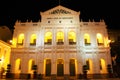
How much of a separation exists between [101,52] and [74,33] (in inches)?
277

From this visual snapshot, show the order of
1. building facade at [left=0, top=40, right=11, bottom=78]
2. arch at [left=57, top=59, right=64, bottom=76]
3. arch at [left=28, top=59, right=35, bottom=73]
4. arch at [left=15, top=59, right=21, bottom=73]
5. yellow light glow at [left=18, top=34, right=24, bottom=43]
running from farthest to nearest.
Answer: building facade at [left=0, top=40, right=11, bottom=78]
yellow light glow at [left=18, top=34, right=24, bottom=43]
arch at [left=15, top=59, right=21, bottom=73]
arch at [left=28, top=59, right=35, bottom=73]
arch at [left=57, top=59, right=64, bottom=76]

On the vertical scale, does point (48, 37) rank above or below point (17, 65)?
above

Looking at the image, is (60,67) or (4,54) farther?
(4,54)

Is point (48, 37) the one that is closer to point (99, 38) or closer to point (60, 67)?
point (60, 67)

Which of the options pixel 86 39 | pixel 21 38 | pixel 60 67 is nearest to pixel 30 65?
pixel 60 67

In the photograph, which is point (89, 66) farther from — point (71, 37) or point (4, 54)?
point (4, 54)

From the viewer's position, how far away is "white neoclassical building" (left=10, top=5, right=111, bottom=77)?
33500mm

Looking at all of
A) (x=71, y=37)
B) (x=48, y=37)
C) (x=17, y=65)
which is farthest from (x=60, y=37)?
(x=17, y=65)

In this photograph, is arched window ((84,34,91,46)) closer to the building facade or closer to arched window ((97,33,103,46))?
arched window ((97,33,103,46))

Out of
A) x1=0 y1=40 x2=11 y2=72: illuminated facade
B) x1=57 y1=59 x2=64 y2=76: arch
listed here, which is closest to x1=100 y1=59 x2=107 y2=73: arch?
x1=57 y1=59 x2=64 y2=76: arch

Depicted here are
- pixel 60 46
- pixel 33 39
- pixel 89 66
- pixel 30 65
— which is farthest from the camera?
pixel 33 39

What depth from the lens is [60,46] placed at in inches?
1340

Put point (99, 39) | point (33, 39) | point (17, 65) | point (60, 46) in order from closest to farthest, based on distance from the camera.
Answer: point (60, 46) → point (17, 65) → point (99, 39) → point (33, 39)

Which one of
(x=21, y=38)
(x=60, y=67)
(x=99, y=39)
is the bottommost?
(x=60, y=67)
